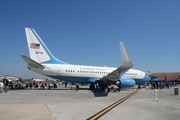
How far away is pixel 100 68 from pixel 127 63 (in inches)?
350

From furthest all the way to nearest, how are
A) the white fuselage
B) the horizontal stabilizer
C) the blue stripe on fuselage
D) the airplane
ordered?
the blue stripe on fuselage < the white fuselage < the airplane < the horizontal stabilizer

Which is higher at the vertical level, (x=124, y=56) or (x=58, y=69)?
(x=124, y=56)

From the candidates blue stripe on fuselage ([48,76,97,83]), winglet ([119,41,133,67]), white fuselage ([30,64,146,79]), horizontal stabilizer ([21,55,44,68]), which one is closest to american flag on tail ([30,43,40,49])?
horizontal stabilizer ([21,55,44,68])

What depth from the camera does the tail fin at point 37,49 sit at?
75.8 ft

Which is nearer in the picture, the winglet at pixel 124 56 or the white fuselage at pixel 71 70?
the winglet at pixel 124 56

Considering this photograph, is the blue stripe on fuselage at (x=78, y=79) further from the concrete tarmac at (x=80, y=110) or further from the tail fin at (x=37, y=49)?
the concrete tarmac at (x=80, y=110)

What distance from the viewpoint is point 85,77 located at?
2555 centimetres

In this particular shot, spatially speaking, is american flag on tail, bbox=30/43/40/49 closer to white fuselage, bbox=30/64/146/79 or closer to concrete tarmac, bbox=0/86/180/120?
white fuselage, bbox=30/64/146/79

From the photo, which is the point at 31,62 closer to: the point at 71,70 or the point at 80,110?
the point at 71,70

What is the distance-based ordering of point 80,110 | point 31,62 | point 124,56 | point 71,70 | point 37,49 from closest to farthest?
point 80,110, point 124,56, point 31,62, point 37,49, point 71,70

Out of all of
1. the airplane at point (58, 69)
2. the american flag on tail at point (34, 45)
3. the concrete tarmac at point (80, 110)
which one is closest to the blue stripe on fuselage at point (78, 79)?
the airplane at point (58, 69)

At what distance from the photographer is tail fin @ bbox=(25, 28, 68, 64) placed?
2309 cm

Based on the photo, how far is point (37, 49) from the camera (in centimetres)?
2362

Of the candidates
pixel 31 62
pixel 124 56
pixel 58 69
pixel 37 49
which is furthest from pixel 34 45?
pixel 124 56
